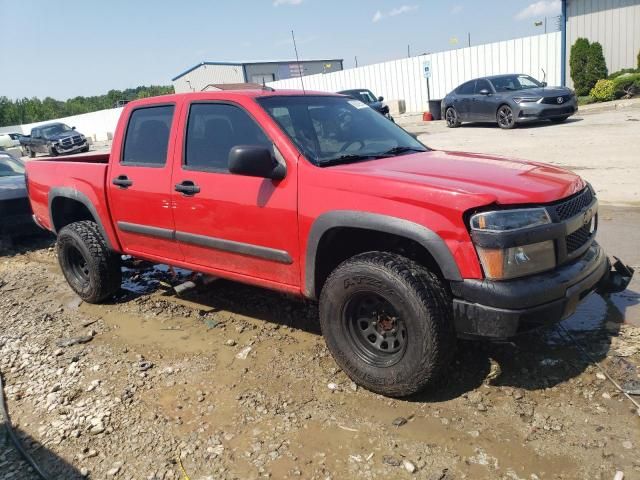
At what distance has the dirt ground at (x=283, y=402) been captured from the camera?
268cm

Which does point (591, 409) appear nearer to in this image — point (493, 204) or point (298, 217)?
point (493, 204)

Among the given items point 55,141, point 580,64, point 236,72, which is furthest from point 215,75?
point 580,64

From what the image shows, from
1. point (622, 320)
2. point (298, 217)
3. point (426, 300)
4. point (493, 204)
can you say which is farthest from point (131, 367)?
point (622, 320)

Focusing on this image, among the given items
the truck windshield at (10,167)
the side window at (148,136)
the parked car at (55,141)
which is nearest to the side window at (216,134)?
the side window at (148,136)

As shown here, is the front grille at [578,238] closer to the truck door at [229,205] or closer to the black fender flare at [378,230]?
the black fender flare at [378,230]

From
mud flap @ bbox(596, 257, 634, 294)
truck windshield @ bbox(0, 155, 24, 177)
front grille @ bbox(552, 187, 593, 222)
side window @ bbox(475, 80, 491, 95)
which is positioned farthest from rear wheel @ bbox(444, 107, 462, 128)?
front grille @ bbox(552, 187, 593, 222)

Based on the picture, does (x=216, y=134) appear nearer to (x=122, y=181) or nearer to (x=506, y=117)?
(x=122, y=181)

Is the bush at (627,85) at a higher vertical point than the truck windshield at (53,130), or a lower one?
lower

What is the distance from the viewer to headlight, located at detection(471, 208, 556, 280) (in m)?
2.71

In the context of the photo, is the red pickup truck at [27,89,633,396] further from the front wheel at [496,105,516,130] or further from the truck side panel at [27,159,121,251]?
the front wheel at [496,105,516,130]

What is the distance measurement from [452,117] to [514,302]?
1685 centimetres

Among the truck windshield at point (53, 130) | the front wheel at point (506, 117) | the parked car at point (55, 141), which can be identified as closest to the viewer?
the front wheel at point (506, 117)

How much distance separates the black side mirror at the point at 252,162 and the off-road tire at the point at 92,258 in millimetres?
2370

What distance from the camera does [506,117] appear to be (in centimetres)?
1596
